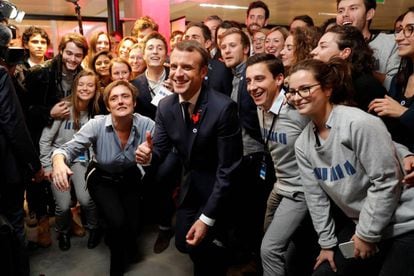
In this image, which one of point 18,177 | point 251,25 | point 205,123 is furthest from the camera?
point 251,25

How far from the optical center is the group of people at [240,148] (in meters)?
1.78

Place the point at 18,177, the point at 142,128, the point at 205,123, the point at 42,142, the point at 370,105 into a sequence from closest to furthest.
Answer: the point at 370,105 → the point at 205,123 → the point at 18,177 → the point at 142,128 → the point at 42,142

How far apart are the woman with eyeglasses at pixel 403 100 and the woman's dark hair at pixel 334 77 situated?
0.61 ft

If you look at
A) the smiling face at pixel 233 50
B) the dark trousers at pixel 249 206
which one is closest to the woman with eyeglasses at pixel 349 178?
the dark trousers at pixel 249 206

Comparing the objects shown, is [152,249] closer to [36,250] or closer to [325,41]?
[36,250]

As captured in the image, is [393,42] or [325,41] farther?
[393,42]

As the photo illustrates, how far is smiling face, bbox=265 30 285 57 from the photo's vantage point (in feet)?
9.80

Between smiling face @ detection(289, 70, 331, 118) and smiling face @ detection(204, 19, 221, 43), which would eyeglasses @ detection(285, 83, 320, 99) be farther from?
smiling face @ detection(204, 19, 221, 43)

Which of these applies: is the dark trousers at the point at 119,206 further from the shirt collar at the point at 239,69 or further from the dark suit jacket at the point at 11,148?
the shirt collar at the point at 239,69

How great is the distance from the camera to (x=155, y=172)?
2.62 metres

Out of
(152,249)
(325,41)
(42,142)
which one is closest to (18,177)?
(42,142)

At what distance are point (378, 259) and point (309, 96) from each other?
0.90m

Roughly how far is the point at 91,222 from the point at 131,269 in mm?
582

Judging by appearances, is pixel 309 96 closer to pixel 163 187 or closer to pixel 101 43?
pixel 163 187
